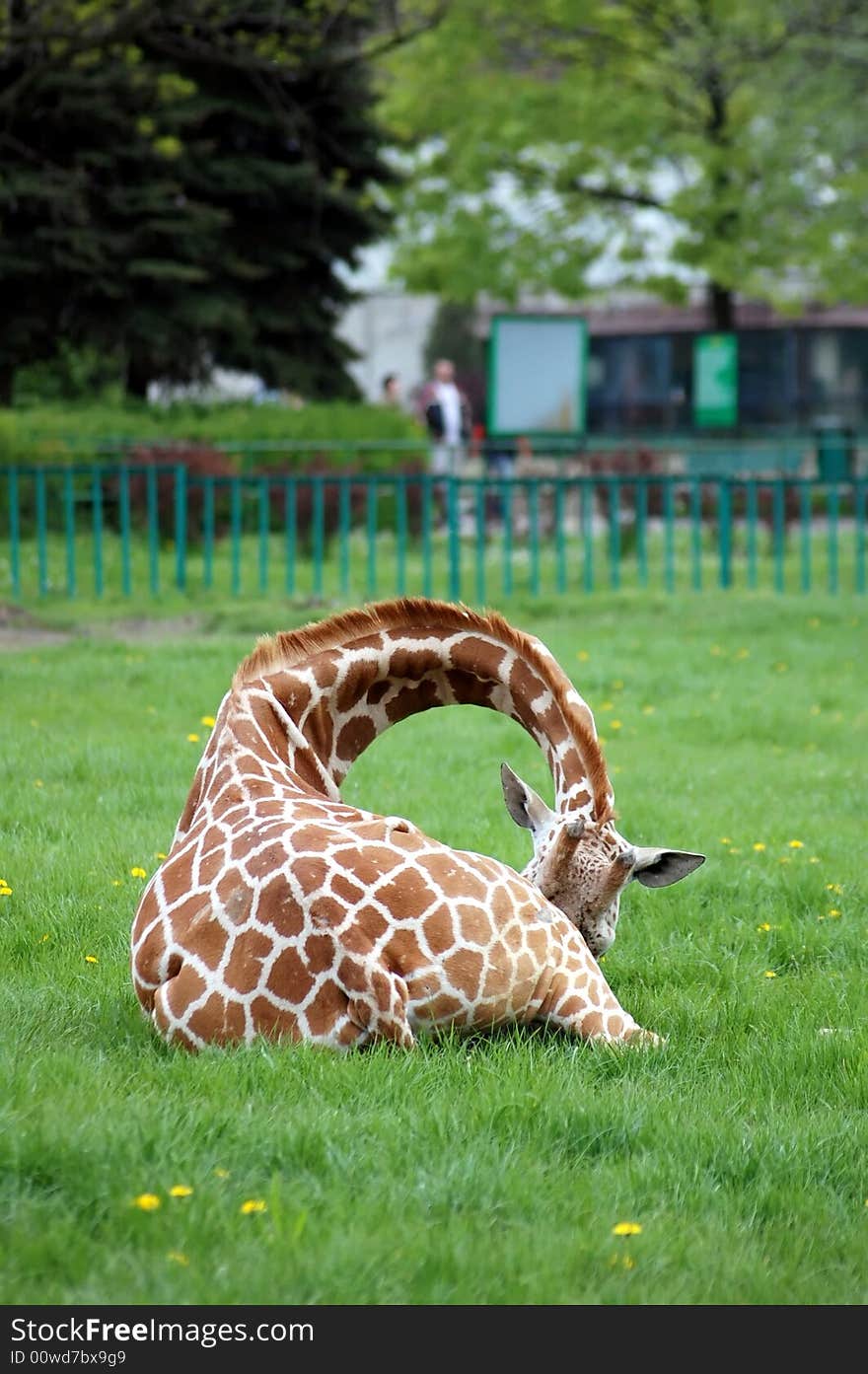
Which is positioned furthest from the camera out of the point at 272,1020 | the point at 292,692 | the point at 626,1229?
the point at 292,692

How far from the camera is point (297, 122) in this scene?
2455 cm

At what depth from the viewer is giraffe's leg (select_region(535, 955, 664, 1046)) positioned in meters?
4.70

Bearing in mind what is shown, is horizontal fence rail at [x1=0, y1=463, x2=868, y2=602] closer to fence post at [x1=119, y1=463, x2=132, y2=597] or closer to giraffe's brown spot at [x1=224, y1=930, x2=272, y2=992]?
fence post at [x1=119, y1=463, x2=132, y2=597]

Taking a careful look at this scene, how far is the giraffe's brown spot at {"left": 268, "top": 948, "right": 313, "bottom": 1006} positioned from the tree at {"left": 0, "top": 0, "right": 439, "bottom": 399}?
54.0 feet

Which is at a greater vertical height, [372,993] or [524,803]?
[524,803]

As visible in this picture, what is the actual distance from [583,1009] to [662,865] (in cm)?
59

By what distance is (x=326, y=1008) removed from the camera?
4.43 metres

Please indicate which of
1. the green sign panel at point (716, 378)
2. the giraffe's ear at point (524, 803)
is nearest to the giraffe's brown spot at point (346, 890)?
the giraffe's ear at point (524, 803)

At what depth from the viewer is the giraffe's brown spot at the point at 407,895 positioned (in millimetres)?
4477

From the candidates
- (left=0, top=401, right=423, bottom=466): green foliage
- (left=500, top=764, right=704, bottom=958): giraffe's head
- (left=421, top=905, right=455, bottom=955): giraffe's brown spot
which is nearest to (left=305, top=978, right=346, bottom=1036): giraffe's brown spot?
(left=421, top=905, right=455, bottom=955): giraffe's brown spot

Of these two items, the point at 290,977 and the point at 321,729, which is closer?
the point at 290,977

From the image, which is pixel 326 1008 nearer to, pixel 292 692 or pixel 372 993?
pixel 372 993

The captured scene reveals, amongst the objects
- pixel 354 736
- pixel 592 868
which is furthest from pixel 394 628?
pixel 592 868

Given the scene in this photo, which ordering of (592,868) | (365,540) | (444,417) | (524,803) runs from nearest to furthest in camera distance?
(592,868) < (524,803) < (365,540) < (444,417)
